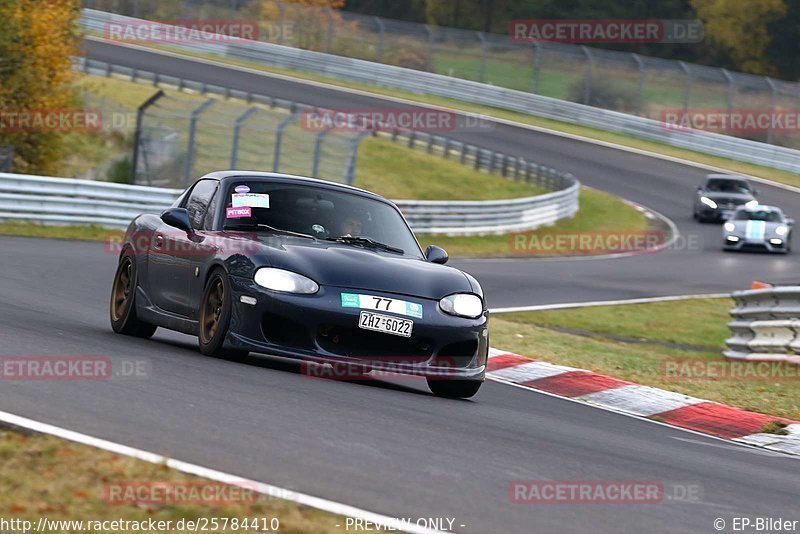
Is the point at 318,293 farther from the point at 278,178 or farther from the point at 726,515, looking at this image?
the point at 726,515

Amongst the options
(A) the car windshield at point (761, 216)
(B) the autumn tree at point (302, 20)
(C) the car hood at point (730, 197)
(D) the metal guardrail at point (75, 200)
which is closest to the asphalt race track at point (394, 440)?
(D) the metal guardrail at point (75, 200)

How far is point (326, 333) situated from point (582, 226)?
2674 cm

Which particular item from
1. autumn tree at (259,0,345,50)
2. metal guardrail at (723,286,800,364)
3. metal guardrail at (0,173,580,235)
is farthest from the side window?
autumn tree at (259,0,345,50)

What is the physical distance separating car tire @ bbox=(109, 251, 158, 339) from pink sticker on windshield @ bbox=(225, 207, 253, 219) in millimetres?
1299

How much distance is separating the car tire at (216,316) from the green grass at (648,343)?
4.38 metres

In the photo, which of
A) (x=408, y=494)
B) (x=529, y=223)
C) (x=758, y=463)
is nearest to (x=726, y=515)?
(x=408, y=494)

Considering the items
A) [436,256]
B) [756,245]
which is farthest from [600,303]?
[756,245]

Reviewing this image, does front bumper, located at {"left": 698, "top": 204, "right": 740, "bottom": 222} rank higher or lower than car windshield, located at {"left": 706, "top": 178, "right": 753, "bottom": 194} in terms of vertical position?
lower

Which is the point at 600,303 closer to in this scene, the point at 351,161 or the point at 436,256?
the point at 351,161

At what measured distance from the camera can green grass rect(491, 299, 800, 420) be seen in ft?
38.6

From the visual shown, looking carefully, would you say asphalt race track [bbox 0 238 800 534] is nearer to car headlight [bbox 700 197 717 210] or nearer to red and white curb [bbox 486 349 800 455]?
red and white curb [bbox 486 349 800 455]

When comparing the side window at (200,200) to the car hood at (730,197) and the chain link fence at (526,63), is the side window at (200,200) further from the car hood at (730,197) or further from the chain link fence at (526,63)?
the chain link fence at (526,63)

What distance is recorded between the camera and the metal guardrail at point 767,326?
1459 cm

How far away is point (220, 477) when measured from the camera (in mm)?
5242
